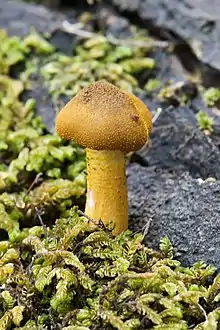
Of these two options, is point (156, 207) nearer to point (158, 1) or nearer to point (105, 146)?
point (105, 146)

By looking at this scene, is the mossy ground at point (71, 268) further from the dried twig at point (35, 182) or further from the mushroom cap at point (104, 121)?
the mushroom cap at point (104, 121)

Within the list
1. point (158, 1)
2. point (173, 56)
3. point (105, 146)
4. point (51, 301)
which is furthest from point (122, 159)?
point (158, 1)

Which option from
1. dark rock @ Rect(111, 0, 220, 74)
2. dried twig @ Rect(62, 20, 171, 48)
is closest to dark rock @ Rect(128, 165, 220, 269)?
dark rock @ Rect(111, 0, 220, 74)

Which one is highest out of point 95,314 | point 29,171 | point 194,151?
point 194,151

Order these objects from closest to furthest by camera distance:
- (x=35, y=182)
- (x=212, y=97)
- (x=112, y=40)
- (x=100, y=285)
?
(x=100, y=285)
(x=35, y=182)
(x=212, y=97)
(x=112, y=40)

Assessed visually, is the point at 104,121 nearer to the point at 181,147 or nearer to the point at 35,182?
the point at 35,182

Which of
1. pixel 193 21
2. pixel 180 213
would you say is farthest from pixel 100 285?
pixel 193 21

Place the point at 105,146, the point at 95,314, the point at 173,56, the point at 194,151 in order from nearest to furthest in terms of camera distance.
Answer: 1. the point at 95,314
2. the point at 105,146
3. the point at 194,151
4. the point at 173,56

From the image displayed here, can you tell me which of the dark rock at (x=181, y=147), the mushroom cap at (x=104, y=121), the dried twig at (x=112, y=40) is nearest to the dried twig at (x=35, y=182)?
the mushroom cap at (x=104, y=121)
